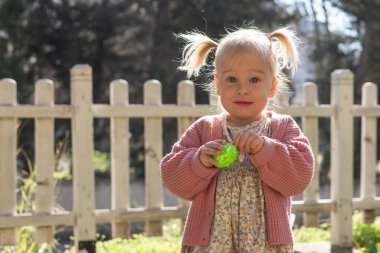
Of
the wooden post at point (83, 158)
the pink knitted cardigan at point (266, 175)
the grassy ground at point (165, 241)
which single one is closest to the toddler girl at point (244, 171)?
the pink knitted cardigan at point (266, 175)

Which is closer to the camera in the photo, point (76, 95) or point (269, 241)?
point (269, 241)

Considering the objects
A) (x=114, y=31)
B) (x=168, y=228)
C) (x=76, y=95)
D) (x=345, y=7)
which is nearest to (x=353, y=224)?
(x=168, y=228)

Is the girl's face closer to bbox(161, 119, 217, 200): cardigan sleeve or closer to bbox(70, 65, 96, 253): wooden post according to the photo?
bbox(161, 119, 217, 200): cardigan sleeve

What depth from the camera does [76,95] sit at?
14.8 ft

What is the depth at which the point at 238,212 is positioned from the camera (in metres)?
2.14

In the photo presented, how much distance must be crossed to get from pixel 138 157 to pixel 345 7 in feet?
19.6

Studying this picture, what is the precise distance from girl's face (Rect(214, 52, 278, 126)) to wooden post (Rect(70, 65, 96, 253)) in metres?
2.54

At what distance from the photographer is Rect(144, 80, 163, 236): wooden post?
4871 mm

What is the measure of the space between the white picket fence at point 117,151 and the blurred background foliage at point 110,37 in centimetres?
509

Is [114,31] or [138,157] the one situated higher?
[114,31]

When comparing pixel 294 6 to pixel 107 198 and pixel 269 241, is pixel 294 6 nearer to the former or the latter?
pixel 107 198

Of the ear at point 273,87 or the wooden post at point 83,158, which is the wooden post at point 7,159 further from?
the ear at point 273,87

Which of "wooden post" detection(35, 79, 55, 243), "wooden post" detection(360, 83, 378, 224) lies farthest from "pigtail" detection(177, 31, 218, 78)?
"wooden post" detection(360, 83, 378, 224)

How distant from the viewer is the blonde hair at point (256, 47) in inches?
83.2
